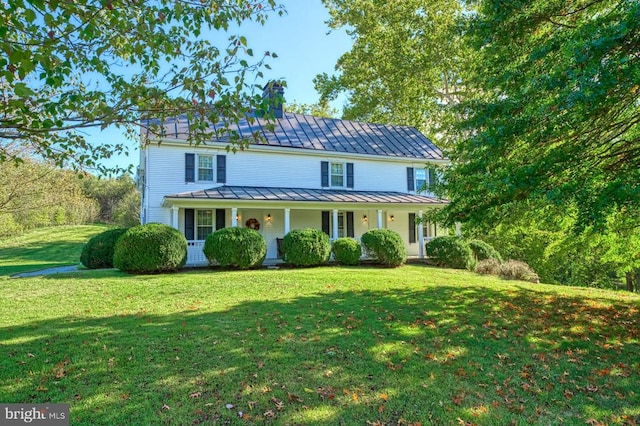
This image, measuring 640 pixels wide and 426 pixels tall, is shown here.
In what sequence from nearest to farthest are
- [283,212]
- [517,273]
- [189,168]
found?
[517,273]
[189,168]
[283,212]

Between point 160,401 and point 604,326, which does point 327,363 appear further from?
point 604,326

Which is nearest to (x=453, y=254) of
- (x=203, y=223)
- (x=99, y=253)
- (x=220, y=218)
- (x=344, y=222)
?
(x=344, y=222)

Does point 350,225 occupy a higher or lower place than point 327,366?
higher

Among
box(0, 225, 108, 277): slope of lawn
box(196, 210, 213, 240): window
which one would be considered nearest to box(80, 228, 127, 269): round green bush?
box(196, 210, 213, 240): window

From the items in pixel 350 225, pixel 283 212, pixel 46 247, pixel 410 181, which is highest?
pixel 410 181

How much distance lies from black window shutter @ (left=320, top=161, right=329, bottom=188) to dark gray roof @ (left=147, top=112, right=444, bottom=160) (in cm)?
70

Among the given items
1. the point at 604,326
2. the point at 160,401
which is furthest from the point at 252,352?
the point at 604,326

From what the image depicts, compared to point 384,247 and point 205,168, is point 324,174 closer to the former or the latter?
point 384,247

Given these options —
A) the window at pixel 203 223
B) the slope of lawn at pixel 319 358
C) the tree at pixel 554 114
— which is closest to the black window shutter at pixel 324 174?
the window at pixel 203 223

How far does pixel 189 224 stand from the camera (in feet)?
50.2

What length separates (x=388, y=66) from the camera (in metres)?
23.9

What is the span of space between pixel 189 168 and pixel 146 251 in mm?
4799

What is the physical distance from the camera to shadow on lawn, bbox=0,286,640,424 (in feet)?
11.2

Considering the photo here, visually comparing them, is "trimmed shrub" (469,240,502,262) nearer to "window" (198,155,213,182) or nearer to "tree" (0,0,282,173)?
"window" (198,155,213,182)
